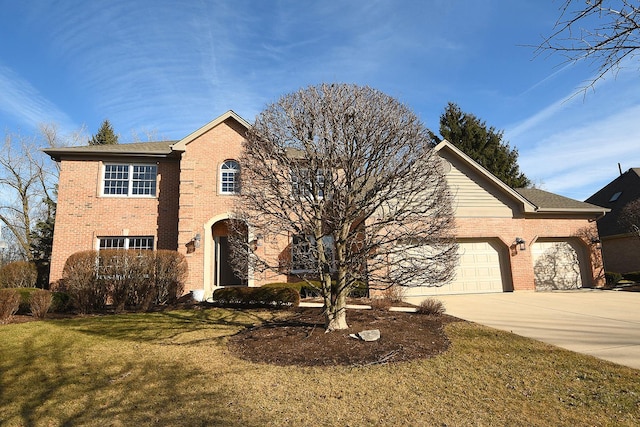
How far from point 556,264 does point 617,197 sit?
39.2 ft

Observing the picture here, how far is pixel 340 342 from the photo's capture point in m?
6.83

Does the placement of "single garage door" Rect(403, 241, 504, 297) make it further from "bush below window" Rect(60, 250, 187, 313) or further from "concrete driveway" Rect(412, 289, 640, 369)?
"bush below window" Rect(60, 250, 187, 313)

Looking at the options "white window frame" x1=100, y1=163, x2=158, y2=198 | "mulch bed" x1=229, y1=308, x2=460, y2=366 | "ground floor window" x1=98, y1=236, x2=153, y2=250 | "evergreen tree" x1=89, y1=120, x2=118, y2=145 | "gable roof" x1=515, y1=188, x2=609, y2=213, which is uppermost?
"evergreen tree" x1=89, y1=120, x2=118, y2=145

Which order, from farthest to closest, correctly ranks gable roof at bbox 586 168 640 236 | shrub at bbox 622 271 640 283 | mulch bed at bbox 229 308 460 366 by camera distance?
1. gable roof at bbox 586 168 640 236
2. shrub at bbox 622 271 640 283
3. mulch bed at bbox 229 308 460 366

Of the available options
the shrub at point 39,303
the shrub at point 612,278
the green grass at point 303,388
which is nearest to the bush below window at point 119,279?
the shrub at point 39,303

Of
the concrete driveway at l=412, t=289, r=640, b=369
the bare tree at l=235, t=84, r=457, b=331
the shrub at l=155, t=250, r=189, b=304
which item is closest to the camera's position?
the concrete driveway at l=412, t=289, r=640, b=369

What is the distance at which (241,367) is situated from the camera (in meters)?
5.95

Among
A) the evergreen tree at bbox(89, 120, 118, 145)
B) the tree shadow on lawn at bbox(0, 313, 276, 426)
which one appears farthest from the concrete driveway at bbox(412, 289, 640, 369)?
the evergreen tree at bbox(89, 120, 118, 145)

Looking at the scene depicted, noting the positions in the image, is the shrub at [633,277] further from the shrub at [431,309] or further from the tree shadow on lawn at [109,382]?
the tree shadow on lawn at [109,382]

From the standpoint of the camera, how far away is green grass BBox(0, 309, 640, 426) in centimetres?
418

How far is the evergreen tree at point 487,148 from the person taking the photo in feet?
93.6

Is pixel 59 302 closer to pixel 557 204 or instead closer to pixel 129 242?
pixel 129 242

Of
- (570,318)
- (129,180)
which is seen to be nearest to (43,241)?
(129,180)

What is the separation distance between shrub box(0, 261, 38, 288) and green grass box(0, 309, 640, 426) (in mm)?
6256
